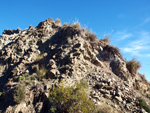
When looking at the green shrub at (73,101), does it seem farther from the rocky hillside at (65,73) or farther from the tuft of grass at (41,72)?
the tuft of grass at (41,72)

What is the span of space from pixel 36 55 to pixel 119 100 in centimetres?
583

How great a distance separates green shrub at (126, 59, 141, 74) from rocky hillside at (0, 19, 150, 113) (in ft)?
1.14

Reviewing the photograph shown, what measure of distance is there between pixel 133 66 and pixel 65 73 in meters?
4.89

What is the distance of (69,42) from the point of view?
7.75 metres

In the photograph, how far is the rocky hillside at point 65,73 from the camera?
16.1 feet

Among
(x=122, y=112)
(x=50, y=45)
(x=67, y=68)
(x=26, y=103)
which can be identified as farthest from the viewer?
(x=50, y=45)

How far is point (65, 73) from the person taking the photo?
19.6ft

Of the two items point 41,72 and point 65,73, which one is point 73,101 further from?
point 41,72

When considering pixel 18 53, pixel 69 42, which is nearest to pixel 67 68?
pixel 69 42

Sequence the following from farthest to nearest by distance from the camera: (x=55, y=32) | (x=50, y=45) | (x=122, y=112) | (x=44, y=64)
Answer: (x=55, y=32), (x=50, y=45), (x=44, y=64), (x=122, y=112)

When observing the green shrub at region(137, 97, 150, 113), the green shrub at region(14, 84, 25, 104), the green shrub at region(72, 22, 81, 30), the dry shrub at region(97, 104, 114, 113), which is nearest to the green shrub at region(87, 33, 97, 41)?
the green shrub at region(72, 22, 81, 30)

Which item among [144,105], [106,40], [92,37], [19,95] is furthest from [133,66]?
[19,95]

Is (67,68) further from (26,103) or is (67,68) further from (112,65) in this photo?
(112,65)

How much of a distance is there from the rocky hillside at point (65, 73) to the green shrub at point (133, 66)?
35 centimetres
